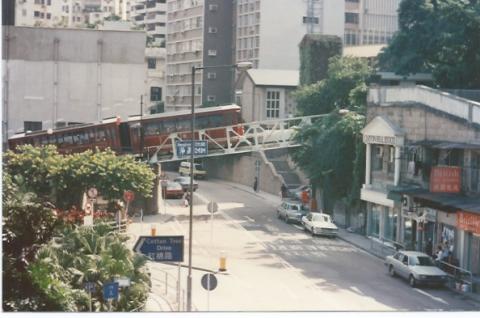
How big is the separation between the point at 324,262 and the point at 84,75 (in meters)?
7.88

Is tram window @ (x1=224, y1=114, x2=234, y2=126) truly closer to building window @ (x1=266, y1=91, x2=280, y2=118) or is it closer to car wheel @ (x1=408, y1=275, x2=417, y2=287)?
building window @ (x1=266, y1=91, x2=280, y2=118)

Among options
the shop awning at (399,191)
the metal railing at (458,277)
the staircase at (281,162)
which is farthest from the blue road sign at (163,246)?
the shop awning at (399,191)

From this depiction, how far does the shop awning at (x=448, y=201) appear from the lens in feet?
93.7

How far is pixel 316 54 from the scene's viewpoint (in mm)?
30188

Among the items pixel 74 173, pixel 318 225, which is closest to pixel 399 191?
pixel 318 225

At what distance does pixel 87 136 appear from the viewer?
26844 millimetres

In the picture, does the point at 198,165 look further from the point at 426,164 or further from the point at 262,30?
the point at 426,164

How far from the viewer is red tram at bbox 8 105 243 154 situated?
26.4 m

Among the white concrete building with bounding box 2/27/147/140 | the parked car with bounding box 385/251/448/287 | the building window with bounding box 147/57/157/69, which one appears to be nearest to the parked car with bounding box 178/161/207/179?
the white concrete building with bounding box 2/27/147/140

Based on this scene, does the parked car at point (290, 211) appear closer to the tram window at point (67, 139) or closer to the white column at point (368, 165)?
the white column at point (368, 165)

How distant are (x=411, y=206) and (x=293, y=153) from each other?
4030 mm

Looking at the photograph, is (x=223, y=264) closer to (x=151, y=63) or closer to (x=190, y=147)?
(x=190, y=147)

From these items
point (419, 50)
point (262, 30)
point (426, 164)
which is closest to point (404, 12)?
point (419, 50)

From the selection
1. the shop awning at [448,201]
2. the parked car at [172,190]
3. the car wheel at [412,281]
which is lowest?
the car wheel at [412,281]
